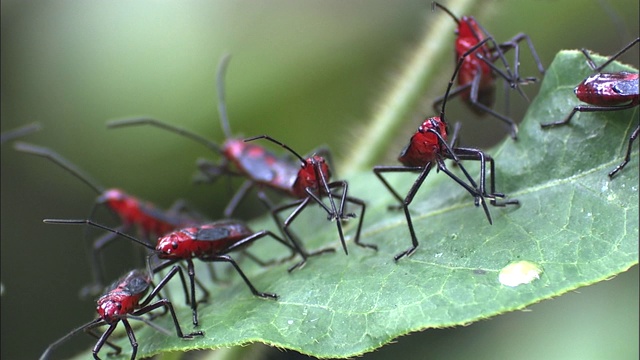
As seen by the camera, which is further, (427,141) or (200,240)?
(200,240)

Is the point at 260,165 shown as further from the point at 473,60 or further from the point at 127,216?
the point at 473,60

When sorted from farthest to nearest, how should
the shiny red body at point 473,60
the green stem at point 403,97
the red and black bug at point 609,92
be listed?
the green stem at point 403,97 < the shiny red body at point 473,60 < the red and black bug at point 609,92

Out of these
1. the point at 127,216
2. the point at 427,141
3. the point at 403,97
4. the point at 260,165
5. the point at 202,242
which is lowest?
the point at 127,216

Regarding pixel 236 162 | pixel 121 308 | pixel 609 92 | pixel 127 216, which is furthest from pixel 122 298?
pixel 609 92

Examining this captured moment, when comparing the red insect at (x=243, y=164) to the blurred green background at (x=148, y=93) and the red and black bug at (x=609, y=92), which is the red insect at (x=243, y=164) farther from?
the red and black bug at (x=609, y=92)

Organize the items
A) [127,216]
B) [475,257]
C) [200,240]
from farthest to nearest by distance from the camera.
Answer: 1. [127,216]
2. [200,240]
3. [475,257]

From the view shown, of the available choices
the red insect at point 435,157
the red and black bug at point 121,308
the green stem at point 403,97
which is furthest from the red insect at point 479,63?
the red and black bug at point 121,308

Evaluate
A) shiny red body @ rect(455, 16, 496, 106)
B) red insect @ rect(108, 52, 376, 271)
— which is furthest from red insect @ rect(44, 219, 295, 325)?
shiny red body @ rect(455, 16, 496, 106)

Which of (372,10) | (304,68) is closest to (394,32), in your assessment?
(372,10)
